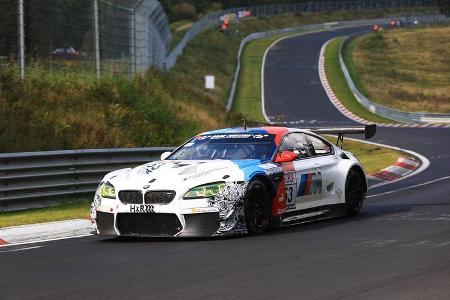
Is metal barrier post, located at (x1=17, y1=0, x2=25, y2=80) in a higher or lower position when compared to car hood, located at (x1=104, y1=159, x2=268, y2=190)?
higher

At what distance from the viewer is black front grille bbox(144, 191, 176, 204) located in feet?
36.2

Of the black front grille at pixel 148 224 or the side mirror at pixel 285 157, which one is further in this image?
the side mirror at pixel 285 157

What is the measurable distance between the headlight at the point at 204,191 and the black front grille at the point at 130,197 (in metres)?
0.56

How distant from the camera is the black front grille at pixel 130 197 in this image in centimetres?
1117

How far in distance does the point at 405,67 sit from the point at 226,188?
219ft

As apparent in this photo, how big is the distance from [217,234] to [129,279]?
2.76 meters

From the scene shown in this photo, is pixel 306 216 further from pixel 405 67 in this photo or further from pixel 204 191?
pixel 405 67

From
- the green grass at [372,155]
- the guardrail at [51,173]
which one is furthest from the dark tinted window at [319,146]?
the green grass at [372,155]

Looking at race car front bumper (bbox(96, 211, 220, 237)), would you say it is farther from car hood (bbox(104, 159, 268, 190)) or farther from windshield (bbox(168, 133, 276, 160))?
windshield (bbox(168, 133, 276, 160))

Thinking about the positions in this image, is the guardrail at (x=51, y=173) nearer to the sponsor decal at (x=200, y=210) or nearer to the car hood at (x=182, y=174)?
the car hood at (x=182, y=174)

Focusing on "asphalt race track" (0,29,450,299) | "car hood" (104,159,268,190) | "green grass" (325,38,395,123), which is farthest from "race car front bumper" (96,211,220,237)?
"green grass" (325,38,395,123)

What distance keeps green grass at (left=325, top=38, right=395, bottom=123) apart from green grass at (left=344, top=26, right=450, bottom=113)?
1.09m

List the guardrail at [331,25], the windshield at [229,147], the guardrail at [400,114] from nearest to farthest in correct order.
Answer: the windshield at [229,147]
the guardrail at [400,114]
the guardrail at [331,25]

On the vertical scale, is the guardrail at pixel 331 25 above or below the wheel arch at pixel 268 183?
above
